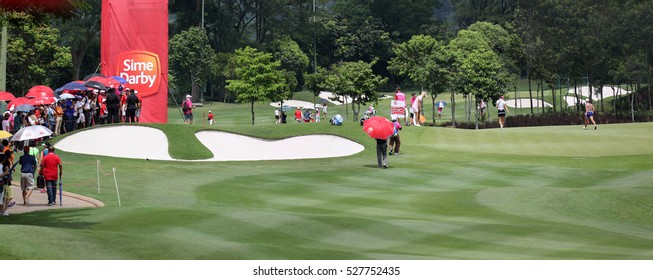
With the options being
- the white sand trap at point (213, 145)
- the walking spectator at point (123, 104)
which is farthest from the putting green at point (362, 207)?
the walking spectator at point (123, 104)

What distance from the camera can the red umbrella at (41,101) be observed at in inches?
2079

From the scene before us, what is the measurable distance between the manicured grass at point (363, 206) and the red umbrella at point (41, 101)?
560cm

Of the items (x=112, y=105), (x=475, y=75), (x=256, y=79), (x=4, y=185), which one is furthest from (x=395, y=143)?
(x=256, y=79)

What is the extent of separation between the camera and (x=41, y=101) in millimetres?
53281

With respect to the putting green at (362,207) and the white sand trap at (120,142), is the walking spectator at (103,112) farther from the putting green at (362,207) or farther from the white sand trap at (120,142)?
the putting green at (362,207)

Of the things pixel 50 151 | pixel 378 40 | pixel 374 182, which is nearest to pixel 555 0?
pixel 378 40

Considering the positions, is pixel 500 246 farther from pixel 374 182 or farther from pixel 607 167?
pixel 607 167

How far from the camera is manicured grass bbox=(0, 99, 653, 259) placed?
21688 millimetres

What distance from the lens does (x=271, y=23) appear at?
134 metres

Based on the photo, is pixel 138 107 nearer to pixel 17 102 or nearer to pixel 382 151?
pixel 17 102

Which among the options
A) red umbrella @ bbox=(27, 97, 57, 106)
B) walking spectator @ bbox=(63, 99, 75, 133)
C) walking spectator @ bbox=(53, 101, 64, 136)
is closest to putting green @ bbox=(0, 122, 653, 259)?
walking spectator @ bbox=(53, 101, 64, 136)

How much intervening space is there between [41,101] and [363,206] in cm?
2704

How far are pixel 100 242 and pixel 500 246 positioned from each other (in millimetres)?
8757

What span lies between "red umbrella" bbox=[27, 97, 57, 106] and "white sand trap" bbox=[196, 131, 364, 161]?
8.08 metres
